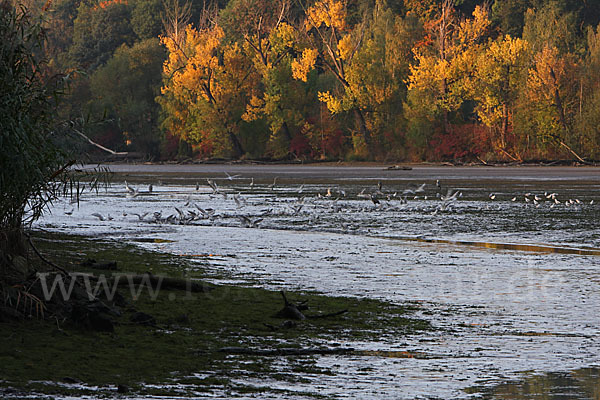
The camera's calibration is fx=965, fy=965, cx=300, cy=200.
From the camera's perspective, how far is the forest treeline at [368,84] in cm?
6259

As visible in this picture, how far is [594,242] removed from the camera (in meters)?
16.2

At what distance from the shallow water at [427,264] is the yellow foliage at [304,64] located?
43385mm

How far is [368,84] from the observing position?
71.3m

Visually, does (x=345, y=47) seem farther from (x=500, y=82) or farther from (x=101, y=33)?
(x=101, y=33)

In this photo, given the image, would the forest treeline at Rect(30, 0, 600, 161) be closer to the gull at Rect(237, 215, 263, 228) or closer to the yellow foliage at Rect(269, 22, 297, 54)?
the yellow foliage at Rect(269, 22, 297, 54)

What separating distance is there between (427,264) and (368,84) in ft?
193

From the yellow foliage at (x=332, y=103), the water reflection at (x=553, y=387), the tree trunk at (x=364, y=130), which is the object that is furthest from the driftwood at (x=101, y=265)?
the tree trunk at (x=364, y=130)

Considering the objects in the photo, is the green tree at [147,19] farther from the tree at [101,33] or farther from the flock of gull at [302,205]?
the flock of gull at [302,205]

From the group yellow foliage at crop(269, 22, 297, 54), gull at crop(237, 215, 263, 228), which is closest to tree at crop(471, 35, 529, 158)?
yellow foliage at crop(269, 22, 297, 54)

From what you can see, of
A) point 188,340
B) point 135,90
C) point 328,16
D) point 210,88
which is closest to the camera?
point 188,340

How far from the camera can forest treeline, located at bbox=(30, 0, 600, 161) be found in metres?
62.6

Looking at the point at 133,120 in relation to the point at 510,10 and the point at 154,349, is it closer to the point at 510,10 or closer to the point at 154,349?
the point at 510,10

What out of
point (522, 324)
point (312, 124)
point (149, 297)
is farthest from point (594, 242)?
point (312, 124)

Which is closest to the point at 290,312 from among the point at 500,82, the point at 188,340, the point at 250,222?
the point at 188,340
